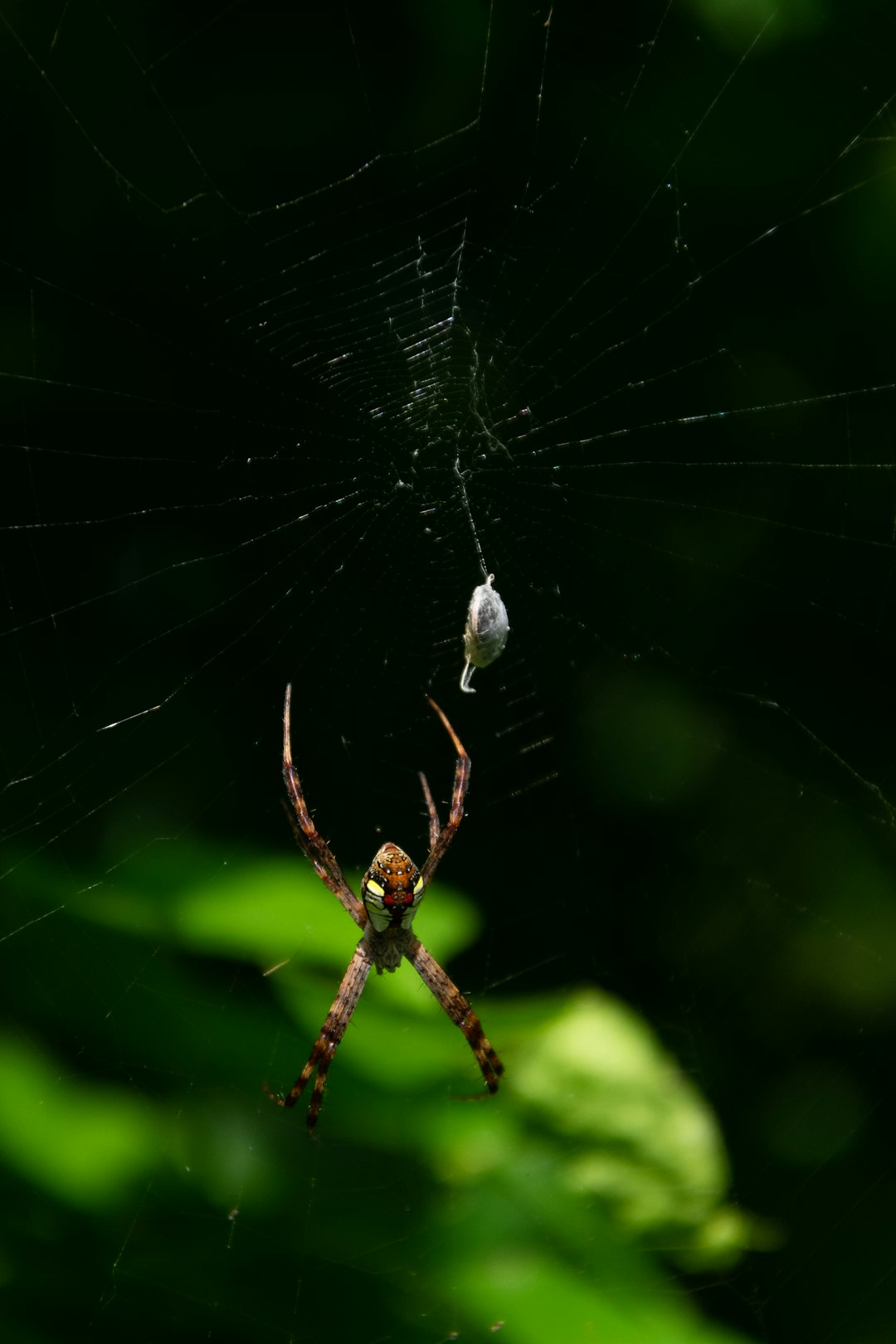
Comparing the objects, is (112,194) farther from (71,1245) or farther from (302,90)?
(71,1245)

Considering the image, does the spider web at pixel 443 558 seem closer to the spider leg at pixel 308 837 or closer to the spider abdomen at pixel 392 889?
the spider leg at pixel 308 837

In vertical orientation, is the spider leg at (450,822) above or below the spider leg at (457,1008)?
above

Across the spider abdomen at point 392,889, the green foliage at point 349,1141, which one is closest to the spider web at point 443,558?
the green foliage at point 349,1141

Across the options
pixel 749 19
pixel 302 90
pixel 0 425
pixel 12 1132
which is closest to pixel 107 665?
pixel 0 425

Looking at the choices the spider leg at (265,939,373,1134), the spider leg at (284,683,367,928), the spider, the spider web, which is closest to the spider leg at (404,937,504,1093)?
the spider

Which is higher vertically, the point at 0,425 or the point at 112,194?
the point at 112,194

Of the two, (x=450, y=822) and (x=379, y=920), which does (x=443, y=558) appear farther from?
(x=379, y=920)
